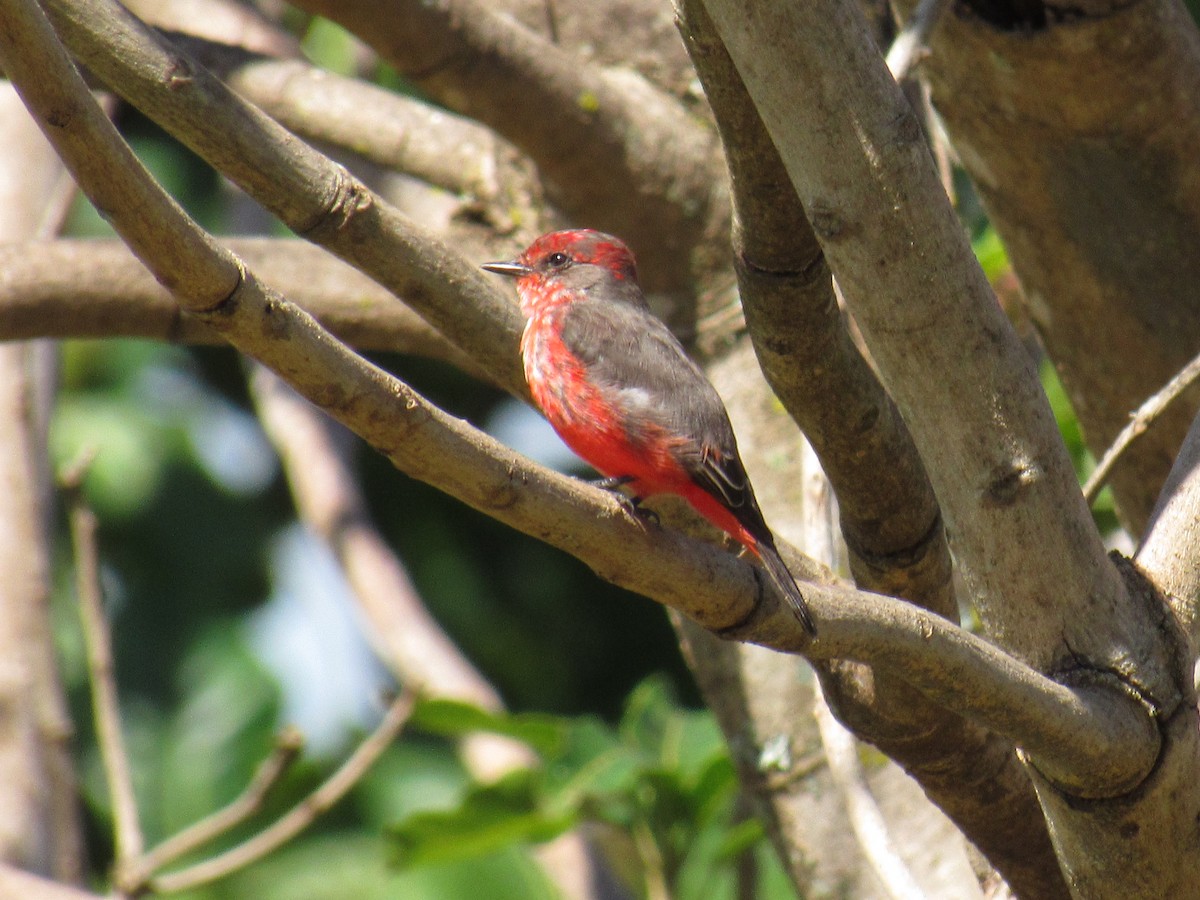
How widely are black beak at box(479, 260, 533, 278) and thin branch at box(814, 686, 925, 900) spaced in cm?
146

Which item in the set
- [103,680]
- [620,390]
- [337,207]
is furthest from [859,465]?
[103,680]

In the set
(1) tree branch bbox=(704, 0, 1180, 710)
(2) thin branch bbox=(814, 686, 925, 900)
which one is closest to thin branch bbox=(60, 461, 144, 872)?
(2) thin branch bbox=(814, 686, 925, 900)

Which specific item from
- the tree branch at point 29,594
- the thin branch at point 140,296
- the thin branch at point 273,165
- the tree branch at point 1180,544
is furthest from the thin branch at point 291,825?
the tree branch at point 1180,544

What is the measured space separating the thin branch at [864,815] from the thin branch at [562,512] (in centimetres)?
50

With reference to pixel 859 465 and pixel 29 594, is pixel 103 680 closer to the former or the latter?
pixel 29 594

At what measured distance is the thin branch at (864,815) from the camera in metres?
2.70

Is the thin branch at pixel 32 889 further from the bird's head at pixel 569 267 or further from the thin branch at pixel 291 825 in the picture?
the bird's head at pixel 569 267

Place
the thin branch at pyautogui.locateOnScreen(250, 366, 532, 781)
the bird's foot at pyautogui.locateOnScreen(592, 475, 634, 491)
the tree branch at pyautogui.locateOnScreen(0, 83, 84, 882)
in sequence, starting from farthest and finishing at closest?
the thin branch at pyautogui.locateOnScreen(250, 366, 532, 781) → the tree branch at pyautogui.locateOnScreen(0, 83, 84, 882) → the bird's foot at pyautogui.locateOnScreen(592, 475, 634, 491)

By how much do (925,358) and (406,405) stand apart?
83 cm

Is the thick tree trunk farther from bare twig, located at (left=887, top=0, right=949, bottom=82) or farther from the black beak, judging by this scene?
the black beak

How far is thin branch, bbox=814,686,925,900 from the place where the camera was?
2703mm

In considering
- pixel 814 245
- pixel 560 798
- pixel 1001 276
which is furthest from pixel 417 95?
pixel 814 245

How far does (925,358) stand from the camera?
89.4 inches

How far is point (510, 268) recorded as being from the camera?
13.1 feet
